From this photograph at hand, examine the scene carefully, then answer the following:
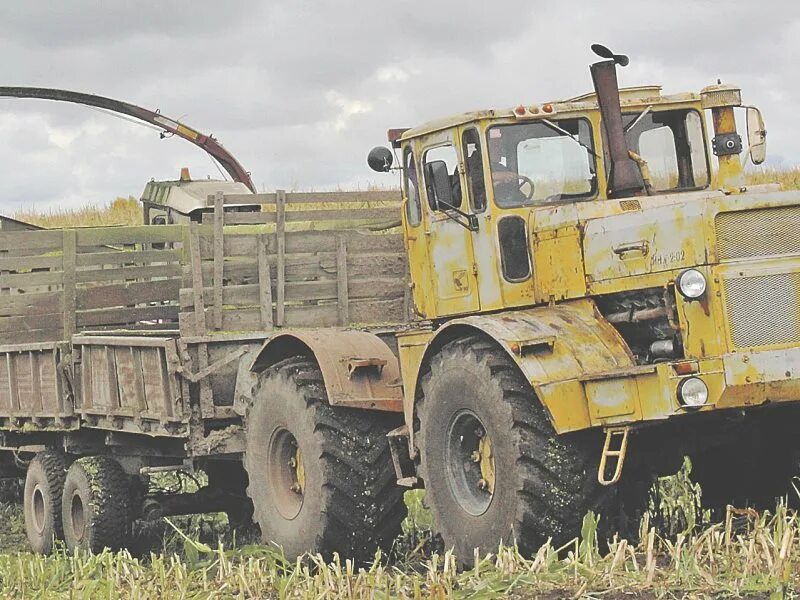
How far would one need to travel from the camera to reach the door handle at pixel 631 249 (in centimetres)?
819

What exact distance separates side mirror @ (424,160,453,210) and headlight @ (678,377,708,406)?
2.28 metres

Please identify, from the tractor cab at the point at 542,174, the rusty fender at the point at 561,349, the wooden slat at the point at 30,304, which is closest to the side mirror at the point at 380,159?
the tractor cab at the point at 542,174

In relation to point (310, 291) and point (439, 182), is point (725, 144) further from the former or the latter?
point (310, 291)

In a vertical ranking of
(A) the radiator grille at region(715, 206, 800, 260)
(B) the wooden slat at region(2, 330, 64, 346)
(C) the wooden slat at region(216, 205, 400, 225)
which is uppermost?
(C) the wooden slat at region(216, 205, 400, 225)

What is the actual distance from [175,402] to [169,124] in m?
13.9

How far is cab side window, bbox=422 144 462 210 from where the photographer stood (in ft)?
30.4

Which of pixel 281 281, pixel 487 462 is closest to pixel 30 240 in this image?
pixel 281 281

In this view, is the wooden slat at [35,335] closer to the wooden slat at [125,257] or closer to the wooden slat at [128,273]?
the wooden slat at [128,273]

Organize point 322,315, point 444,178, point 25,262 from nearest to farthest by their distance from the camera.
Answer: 1. point 444,178
2. point 322,315
3. point 25,262

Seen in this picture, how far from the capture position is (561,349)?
8.08 meters

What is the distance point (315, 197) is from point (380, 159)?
4547 mm

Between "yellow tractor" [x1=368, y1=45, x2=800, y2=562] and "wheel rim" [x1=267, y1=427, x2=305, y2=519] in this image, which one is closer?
"yellow tractor" [x1=368, y1=45, x2=800, y2=562]

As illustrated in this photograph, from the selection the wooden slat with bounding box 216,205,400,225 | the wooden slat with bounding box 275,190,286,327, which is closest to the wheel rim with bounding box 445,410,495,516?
the wooden slat with bounding box 275,190,286,327

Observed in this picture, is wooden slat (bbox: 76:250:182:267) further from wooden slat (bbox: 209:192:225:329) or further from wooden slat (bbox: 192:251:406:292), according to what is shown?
wooden slat (bbox: 192:251:406:292)
